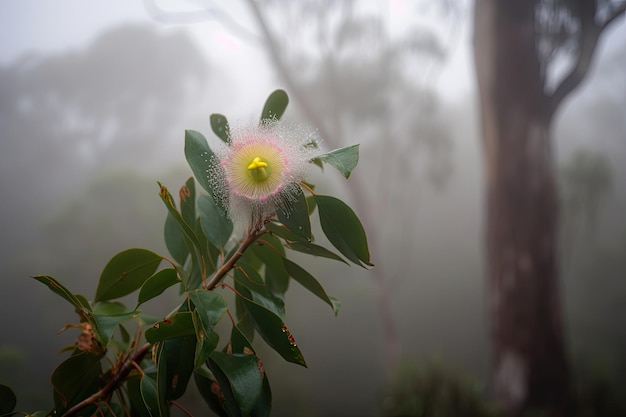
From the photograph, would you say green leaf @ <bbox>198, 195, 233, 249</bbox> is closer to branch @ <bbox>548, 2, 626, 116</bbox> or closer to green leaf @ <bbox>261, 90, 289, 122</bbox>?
green leaf @ <bbox>261, 90, 289, 122</bbox>

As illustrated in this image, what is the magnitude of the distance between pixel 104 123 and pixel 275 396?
1.87 meters

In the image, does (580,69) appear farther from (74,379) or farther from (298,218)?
(74,379)

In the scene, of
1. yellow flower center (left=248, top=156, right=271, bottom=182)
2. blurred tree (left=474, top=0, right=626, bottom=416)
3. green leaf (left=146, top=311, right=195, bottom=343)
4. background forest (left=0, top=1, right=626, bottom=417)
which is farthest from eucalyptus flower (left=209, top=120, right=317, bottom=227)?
blurred tree (left=474, top=0, right=626, bottom=416)

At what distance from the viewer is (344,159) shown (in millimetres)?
364

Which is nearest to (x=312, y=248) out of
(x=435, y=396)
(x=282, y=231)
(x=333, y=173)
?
(x=282, y=231)

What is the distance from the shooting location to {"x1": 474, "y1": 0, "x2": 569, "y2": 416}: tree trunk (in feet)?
7.49

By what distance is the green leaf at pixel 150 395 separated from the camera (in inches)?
14.9

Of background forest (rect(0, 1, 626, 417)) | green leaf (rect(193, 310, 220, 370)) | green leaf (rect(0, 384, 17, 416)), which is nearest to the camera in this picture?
green leaf (rect(193, 310, 220, 370))

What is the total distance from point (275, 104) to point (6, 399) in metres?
0.41

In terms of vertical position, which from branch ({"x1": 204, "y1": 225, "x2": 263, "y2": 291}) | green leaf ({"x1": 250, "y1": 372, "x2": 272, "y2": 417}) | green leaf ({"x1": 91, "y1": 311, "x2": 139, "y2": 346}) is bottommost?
green leaf ({"x1": 250, "y1": 372, "x2": 272, "y2": 417})

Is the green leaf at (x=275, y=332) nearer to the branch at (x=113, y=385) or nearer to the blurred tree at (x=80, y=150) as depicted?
the branch at (x=113, y=385)

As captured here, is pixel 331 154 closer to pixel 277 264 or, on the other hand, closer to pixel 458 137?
pixel 277 264

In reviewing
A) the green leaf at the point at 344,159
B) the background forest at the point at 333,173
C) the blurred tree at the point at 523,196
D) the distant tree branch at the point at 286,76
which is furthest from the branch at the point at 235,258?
the distant tree branch at the point at 286,76

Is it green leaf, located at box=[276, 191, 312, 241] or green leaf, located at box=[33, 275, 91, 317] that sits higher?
green leaf, located at box=[33, 275, 91, 317]
